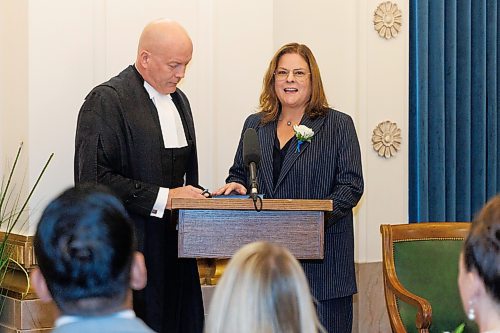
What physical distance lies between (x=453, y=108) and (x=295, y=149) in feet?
8.76

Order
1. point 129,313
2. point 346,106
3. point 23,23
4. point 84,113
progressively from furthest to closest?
1. point 346,106
2. point 23,23
3. point 84,113
4. point 129,313

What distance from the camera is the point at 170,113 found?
15.9 feet

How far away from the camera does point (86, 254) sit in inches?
78.5

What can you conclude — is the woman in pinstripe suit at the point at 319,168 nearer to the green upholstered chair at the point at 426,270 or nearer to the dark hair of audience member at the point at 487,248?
the green upholstered chair at the point at 426,270

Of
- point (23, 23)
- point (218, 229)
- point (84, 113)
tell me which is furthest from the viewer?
point (23, 23)

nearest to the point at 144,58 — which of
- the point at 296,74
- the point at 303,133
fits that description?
the point at 296,74

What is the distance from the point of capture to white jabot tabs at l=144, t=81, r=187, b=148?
4766 mm

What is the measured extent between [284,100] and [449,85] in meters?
2.56

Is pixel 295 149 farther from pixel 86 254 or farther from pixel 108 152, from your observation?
pixel 86 254

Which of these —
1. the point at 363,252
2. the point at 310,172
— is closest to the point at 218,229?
the point at 310,172

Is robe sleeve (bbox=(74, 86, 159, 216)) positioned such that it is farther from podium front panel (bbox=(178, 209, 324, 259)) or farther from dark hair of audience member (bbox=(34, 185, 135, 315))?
dark hair of audience member (bbox=(34, 185, 135, 315))

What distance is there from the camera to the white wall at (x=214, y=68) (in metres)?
5.15

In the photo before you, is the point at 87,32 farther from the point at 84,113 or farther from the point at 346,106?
the point at 346,106

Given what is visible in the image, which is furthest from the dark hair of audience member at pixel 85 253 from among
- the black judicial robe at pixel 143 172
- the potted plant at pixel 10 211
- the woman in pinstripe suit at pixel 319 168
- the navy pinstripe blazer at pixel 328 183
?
the potted plant at pixel 10 211
